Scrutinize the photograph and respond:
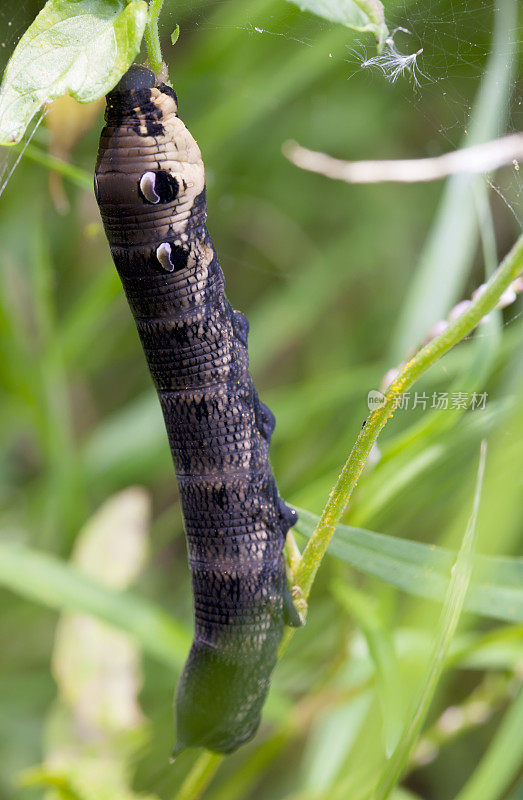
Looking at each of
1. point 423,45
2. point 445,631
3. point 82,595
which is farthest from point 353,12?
point 82,595

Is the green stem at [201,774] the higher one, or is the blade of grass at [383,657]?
the blade of grass at [383,657]

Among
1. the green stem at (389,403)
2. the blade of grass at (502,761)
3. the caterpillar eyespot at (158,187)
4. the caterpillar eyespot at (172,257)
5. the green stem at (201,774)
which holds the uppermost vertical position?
the caterpillar eyespot at (158,187)

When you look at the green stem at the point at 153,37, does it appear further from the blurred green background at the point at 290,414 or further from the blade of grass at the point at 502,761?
the blade of grass at the point at 502,761

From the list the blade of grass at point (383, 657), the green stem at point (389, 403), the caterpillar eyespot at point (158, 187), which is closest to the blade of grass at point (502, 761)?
the blade of grass at point (383, 657)

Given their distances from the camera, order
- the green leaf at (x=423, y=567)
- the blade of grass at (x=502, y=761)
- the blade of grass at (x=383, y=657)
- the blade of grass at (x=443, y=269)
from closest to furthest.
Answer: the green leaf at (x=423, y=567)
the blade of grass at (x=383, y=657)
the blade of grass at (x=502, y=761)
the blade of grass at (x=443, y=269)

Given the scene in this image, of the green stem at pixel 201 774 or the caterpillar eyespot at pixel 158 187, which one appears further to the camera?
the green stem at pixel 201 774

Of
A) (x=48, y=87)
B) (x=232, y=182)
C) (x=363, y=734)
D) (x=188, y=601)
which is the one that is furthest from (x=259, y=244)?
(x=48, y=87)

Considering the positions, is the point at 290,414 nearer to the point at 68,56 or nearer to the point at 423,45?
the point at 423,45
